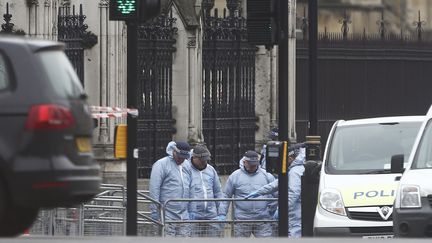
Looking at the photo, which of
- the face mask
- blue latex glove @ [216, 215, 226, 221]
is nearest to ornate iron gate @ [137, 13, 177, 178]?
the face mask

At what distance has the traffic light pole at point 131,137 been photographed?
1495 centimetres

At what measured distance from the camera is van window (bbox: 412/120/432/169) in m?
15.9

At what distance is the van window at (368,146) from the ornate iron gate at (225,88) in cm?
1000

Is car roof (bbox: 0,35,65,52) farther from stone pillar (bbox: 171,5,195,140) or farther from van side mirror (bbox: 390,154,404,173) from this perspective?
stone pillar (bbox: 171,5,195,140)

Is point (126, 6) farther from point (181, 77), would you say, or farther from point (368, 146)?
point (181, 77)

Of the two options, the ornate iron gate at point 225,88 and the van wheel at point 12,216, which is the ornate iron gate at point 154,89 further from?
the van wheel at point 12,216

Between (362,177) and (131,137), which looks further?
(362,177)

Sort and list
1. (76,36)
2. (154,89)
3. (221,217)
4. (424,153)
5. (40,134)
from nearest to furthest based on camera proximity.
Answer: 1. (40,134)
2. (424,153)
3. (221,217)
4. (76,36)
5. (154,89)

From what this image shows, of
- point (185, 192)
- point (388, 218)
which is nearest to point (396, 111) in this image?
point (185, 192)

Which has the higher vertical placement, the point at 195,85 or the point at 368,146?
the point at 195,85

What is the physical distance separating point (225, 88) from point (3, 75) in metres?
17.5

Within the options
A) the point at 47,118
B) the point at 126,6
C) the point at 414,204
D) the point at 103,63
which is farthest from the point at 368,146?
the point at 103,63

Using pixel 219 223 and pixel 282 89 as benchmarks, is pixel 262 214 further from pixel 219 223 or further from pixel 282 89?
pixel 282 89

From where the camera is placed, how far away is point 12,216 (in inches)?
437
